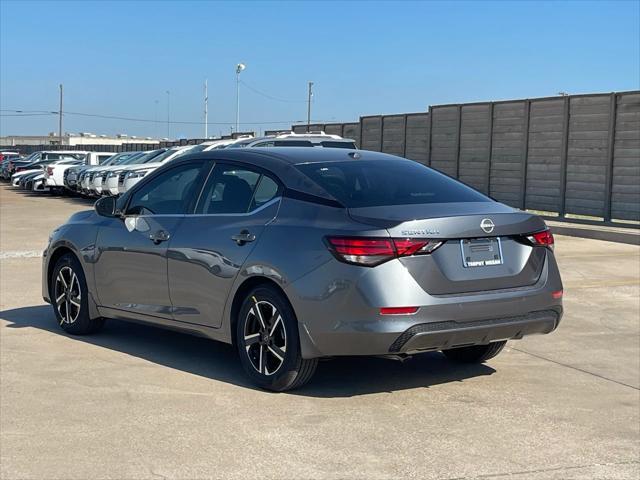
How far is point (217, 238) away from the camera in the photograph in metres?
6.39

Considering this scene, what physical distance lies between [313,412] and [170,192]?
2389 mm

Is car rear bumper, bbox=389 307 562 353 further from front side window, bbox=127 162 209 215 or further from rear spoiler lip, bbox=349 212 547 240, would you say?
front side window, bbox=127 162 209 215

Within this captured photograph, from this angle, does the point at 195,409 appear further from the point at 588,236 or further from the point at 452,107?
the point at 452,107

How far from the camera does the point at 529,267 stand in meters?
6.00

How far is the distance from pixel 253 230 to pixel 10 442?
207 cm

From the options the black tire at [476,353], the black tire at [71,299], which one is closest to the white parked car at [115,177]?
the black tire at [71,299]

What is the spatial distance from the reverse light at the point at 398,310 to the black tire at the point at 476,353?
4.87 ft

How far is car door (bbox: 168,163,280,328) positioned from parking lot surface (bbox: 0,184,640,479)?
21.2 inches

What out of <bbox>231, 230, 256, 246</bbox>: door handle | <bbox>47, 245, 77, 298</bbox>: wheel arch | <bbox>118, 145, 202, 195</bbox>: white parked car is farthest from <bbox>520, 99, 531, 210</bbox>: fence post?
<bbox>231, 230, 256, 246</bbox>: door handle

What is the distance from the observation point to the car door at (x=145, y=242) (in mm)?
6883

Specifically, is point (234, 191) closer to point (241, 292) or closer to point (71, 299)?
point (241, 292)

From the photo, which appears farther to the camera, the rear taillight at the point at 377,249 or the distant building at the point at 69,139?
the distant building at the point at 69,139

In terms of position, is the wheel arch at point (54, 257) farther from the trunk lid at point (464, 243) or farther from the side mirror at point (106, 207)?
the trunk lid at point (464, 243)

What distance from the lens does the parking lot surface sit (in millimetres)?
4715
